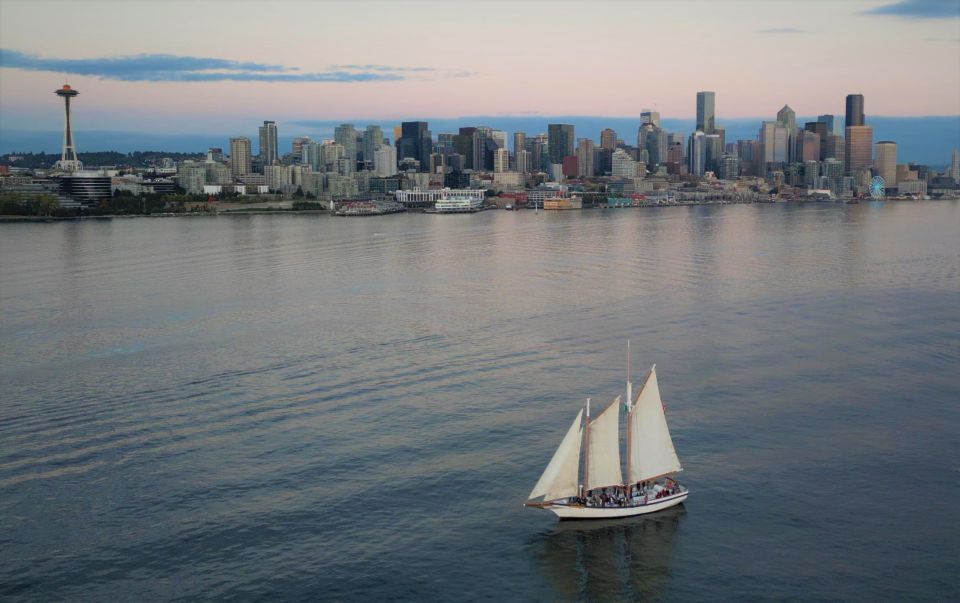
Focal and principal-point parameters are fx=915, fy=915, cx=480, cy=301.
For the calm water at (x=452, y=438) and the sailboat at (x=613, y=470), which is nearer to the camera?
the calm water at (x=452, y=438)

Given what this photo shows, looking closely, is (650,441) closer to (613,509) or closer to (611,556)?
(613,509)

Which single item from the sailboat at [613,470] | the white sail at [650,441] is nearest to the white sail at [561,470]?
the sailboat at [613,470]

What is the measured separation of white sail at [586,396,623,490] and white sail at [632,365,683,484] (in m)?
0.24

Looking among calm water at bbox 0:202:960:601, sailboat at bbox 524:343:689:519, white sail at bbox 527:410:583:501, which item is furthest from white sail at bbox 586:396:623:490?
calm water at bbox 0:202:960:601

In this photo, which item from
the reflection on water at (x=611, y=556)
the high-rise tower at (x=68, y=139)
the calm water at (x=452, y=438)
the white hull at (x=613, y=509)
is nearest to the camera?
the reflection on water at (x=611, y=556)

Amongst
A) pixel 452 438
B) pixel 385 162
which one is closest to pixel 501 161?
pixel 385 162

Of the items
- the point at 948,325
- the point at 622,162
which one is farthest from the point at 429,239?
the point at 622,162

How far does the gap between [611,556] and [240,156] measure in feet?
365

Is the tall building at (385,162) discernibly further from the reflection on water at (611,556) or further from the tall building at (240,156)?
the reflection on water at (611,556)

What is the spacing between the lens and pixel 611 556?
8969mm

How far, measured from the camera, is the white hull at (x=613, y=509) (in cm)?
961

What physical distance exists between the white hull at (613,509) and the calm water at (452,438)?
0.11m

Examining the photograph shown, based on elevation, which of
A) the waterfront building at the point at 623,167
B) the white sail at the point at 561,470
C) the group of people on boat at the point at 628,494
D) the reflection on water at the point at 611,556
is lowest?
the reflection on water at the point at 611,556

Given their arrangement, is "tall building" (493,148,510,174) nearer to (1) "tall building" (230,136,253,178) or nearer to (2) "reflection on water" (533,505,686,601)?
(1) "tall building" (230,136,253,178)
